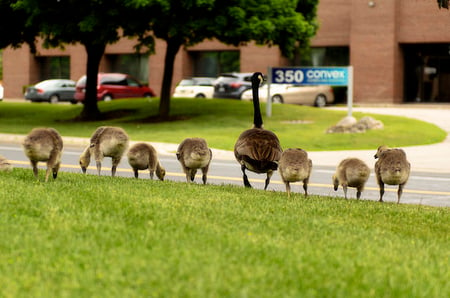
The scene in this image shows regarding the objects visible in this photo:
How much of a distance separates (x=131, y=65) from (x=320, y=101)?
19.0 metres

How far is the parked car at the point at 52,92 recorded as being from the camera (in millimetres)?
51656

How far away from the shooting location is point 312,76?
29969 millimetres

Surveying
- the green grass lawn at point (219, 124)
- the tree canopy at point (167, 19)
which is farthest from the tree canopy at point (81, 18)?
the green grass lawn at point (219, 124)

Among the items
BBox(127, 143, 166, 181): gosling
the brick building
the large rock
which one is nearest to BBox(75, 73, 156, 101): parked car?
the brick building

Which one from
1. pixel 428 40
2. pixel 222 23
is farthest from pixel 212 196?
pixel 428 40

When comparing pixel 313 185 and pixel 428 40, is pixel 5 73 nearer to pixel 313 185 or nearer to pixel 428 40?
pixel 428 40

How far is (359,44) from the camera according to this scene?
4872 centimetres

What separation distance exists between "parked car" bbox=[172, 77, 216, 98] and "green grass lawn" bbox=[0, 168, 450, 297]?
3914cm

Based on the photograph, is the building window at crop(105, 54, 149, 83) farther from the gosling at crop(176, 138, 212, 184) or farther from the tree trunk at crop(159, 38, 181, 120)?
the gosling at crop(176, 138, 212, 184)

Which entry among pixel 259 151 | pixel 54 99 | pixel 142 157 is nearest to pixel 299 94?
pixel 54 99

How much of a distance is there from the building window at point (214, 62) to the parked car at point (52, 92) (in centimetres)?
995

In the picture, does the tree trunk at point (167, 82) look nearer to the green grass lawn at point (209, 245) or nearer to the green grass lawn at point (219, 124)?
the green grass lawn at point (219, 124)

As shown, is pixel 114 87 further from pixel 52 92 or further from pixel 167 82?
pixel 167 82

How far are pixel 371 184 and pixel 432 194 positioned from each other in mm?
1417
